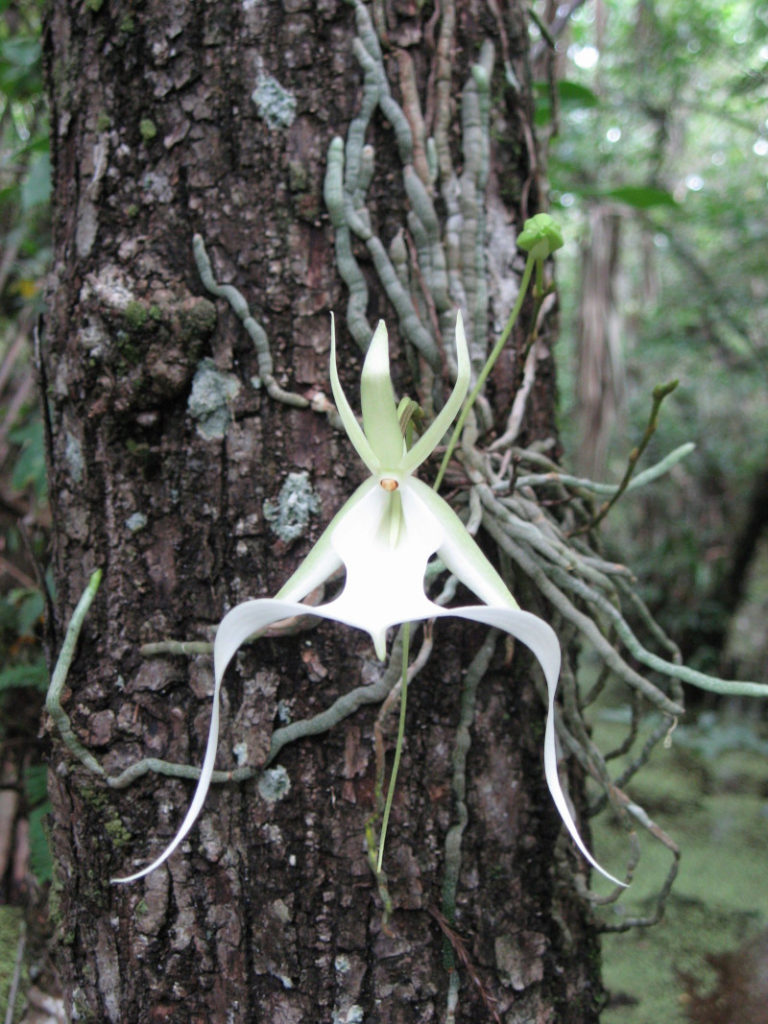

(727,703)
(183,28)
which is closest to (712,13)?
(727,703)

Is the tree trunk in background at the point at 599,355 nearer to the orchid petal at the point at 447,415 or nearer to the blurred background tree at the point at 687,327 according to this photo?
the blurred background tree at the point at 687,327

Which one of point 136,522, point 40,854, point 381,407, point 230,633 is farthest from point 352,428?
point 40,854

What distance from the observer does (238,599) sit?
1.96 feet

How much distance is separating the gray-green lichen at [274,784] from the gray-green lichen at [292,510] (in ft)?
0.64

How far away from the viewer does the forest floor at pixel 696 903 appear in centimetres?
96

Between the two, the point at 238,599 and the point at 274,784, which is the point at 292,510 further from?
the point at 274,784

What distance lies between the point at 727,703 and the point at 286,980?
9.50ft

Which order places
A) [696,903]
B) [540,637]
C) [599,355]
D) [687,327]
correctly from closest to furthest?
[540,637], [696,903], [599,355], [687,327]

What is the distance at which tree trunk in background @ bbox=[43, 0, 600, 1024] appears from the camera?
57 centimetres

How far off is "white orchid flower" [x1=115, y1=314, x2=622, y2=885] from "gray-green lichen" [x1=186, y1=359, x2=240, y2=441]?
22 cm

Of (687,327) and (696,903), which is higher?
(687,327)

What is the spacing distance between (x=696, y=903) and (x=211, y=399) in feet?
4.15

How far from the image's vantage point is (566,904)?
65 cm

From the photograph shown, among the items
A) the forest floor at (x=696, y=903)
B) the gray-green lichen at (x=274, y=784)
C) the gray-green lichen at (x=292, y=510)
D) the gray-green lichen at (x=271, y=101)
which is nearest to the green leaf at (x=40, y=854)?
the gray-green lichen at (x=274, y=784)
